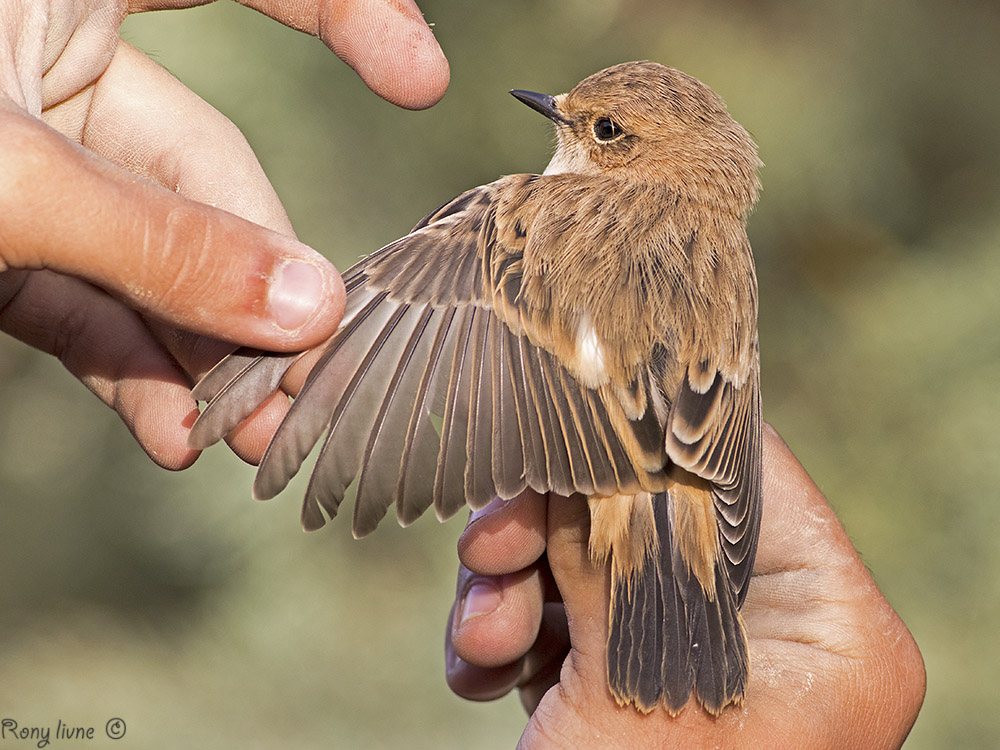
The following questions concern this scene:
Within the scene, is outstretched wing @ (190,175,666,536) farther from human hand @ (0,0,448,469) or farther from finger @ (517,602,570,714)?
finger @ (517,602,570,714)

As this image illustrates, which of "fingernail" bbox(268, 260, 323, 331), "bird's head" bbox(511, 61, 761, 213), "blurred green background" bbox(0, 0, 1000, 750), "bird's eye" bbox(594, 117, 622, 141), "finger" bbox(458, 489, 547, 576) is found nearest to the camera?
"fingernail" bbox(268, 260, 323, 331)

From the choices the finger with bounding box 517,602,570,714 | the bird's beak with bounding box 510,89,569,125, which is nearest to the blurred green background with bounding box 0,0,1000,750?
the finger with bounding box 517,602,570,714

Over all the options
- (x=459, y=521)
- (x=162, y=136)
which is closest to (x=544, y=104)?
(x=162, y=136)

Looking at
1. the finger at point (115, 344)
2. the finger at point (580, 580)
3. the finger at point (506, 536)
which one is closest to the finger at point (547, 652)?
the finger at point (506, 536)

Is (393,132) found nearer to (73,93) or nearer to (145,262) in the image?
(73,93)

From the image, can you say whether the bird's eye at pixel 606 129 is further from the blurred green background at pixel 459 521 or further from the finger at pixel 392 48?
the blurred green background at pixel 459 521

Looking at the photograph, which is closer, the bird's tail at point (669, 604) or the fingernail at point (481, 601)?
the bird's tail at point (669, 604)

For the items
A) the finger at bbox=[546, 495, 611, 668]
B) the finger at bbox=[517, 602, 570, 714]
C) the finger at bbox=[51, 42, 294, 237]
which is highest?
the finger at bbox=[51, 42, 294, 237]

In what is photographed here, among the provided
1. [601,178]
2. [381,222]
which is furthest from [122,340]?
[381,222]
